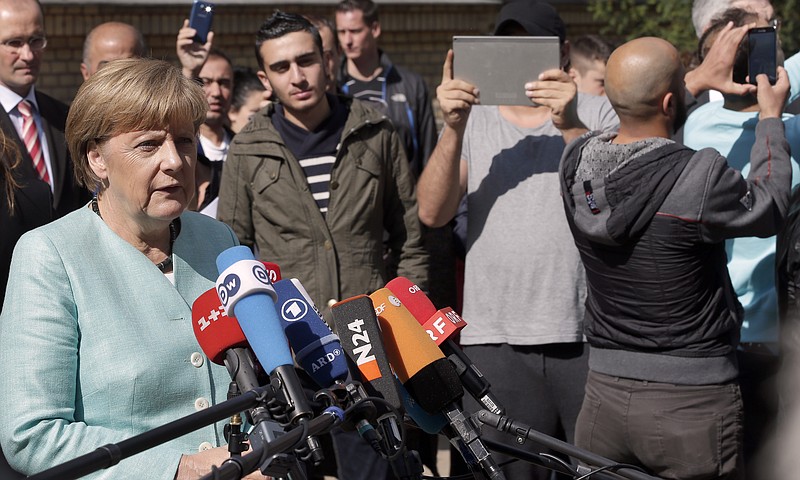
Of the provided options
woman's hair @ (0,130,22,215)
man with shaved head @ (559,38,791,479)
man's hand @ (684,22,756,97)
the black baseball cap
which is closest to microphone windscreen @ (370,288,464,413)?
man with shaved head @ (559,38,791,479)

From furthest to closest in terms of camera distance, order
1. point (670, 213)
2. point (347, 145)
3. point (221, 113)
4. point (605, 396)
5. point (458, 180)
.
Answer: point (221, 113), point (347, 145), point (458, 180), point (605, 396), point (670, 213)

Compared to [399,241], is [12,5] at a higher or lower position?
higher

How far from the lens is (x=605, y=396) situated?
156 inches

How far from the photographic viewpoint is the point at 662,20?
9.84 metres

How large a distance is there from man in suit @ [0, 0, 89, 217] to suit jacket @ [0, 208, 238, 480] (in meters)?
2.37

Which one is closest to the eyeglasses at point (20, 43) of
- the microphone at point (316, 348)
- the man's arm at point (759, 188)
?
the man's arm at point (759, 188)

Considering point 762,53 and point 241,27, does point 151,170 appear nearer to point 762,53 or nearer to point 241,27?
point 762,53

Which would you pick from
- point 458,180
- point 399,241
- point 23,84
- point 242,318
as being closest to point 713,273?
point 458,180

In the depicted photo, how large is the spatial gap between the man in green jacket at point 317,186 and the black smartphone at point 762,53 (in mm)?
1576

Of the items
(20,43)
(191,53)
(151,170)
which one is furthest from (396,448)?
(191,53)

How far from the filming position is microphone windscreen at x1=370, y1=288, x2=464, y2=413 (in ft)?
7.75

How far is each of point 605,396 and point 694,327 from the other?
1.35 feet

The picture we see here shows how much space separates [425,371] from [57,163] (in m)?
3.29

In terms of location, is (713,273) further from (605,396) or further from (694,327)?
(605,396)
